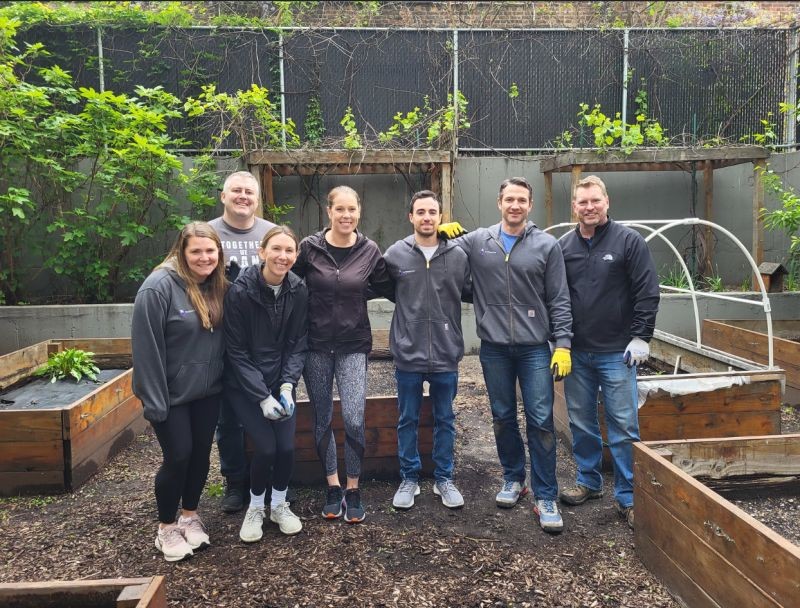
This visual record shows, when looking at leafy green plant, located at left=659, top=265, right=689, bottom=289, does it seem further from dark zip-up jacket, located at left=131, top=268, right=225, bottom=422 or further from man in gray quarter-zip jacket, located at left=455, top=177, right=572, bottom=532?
dark zip-up jacket, located at left=131, top=268, right=225, bottom=422

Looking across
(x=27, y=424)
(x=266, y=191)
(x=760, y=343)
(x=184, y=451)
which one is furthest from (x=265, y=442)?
(x=266, y=191)

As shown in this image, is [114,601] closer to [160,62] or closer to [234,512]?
[234,512]

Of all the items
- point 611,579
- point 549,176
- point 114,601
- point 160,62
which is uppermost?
point 160,62

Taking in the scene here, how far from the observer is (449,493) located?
3.29m

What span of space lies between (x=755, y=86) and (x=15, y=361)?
10348mm

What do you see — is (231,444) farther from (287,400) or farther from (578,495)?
(578,495)

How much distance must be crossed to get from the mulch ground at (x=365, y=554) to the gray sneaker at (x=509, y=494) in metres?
0.05

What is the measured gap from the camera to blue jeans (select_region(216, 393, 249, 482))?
125 inches

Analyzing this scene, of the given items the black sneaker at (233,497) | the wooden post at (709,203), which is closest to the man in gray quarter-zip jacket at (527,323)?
the black sneaker at (233,497)

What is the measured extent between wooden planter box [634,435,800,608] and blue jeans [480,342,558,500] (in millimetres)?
498

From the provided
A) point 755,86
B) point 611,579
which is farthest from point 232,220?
point 755,86

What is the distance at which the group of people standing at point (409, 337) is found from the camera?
2783 mm

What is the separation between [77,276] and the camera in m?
7.19

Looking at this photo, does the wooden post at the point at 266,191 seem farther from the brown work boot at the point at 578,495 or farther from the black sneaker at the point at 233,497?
the brown work boot at the point at 578,495
